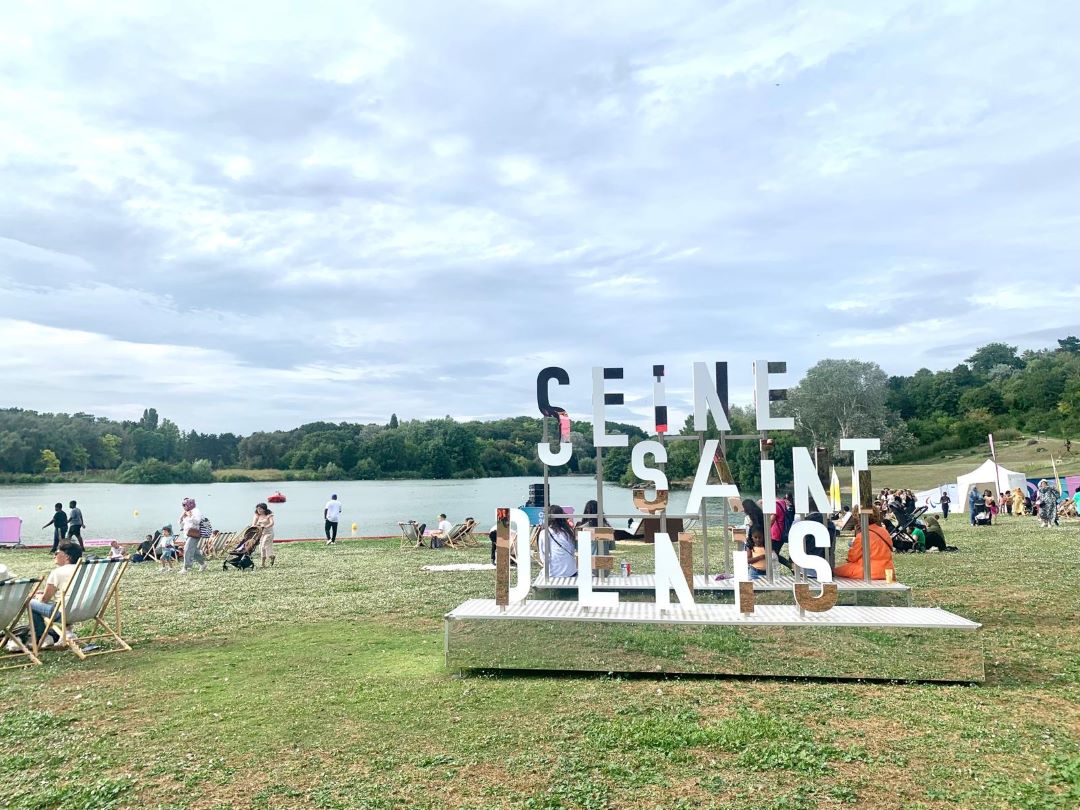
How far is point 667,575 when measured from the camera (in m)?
6.29

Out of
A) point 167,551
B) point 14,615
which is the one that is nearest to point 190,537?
point 167,551

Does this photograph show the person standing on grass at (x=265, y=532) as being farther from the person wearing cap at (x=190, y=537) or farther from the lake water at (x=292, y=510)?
the lake water at (x=292, y=510)

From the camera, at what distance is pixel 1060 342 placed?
102 meters

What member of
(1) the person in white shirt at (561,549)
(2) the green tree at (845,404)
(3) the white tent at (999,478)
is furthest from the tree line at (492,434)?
(1) the person in white shirt at (561,549)

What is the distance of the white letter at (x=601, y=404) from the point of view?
713 cm

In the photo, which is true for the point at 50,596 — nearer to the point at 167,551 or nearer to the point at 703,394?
the point at 703,394

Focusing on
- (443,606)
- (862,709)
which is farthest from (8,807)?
(443,606)

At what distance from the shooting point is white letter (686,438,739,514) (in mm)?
6652

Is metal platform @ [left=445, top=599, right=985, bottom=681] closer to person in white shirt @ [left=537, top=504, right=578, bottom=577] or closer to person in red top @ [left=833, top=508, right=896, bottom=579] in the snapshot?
person in red top @ [left=833, top=508, right=896, bottom=579]

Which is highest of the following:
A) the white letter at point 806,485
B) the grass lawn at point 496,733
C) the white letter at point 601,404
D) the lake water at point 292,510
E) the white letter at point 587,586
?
the white letter at point 601,404

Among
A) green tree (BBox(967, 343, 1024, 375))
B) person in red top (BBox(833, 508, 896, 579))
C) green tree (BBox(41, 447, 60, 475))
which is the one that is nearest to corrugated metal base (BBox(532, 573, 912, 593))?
person in red top (BBox(833, 508, 896, 579))

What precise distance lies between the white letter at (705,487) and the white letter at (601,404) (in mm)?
737

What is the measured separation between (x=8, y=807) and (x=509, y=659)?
10.3ft

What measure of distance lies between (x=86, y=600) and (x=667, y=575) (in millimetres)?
5271
